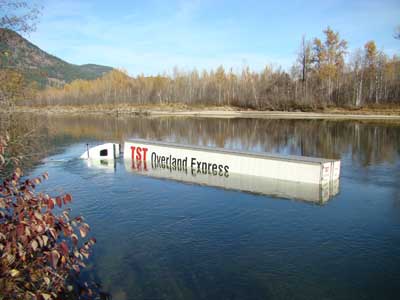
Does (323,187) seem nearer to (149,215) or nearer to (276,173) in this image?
(276,173)

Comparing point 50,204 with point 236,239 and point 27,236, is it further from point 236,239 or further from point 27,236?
point 236,239

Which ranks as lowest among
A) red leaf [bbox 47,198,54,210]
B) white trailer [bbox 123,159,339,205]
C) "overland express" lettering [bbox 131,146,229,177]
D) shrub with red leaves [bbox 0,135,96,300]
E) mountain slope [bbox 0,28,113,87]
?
white trailer [bbox 123,159,339,205]

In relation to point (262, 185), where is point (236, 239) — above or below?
below

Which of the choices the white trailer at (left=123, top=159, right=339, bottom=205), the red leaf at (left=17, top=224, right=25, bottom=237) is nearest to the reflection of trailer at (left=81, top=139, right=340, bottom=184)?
the white trailer at (left=123, top=159, right=339, bottom=205)

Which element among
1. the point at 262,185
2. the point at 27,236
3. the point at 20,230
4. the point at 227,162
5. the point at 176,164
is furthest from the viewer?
the point at 176,164

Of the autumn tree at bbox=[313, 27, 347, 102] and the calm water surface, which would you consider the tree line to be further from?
the calm water surface

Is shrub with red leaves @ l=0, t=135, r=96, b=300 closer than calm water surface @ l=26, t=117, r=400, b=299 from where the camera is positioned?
Yes

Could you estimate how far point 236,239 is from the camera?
36.4 ft

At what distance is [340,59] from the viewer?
78.9 metres

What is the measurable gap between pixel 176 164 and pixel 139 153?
150 inches

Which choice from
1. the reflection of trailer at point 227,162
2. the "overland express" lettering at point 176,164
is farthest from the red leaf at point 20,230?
the "overland express" lettering at point 176,164

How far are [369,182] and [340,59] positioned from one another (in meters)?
69.2

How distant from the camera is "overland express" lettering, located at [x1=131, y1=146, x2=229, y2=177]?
20172 millimetres

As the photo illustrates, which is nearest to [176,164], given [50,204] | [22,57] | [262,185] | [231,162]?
[231,162]
